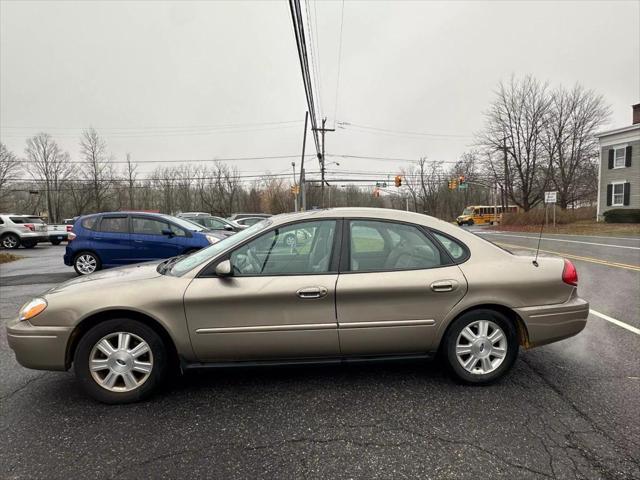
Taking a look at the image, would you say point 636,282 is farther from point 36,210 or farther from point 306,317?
point 36,210

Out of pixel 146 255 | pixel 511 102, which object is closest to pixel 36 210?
pixel 146 255

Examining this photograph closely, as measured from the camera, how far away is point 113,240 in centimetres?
847

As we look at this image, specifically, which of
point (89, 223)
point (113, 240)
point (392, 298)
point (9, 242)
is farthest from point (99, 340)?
point (9, 242)

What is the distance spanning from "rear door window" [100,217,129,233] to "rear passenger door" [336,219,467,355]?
7.26 metres

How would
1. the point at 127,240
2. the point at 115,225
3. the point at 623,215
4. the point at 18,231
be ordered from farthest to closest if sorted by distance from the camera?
the point at 623,215
the point at 18,231
the point at 115,225
the point at 127,240

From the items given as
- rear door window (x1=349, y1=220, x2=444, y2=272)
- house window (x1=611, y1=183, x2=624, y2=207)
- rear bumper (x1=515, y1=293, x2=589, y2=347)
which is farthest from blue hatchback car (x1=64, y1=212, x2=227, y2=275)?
house window (x1=611, y1=183, x2=624, y2=207)

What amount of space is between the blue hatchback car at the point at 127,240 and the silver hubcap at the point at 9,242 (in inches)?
485

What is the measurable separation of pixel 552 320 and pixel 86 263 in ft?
30.3

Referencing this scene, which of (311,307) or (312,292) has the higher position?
(312,292)

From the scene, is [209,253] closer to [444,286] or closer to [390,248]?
[390,248]

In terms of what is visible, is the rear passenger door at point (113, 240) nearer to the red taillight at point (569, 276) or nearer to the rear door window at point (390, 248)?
the rear door window at point (390, 248)

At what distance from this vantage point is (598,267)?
9.50 meters

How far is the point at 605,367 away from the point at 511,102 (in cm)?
4267

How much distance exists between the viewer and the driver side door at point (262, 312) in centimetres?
276
